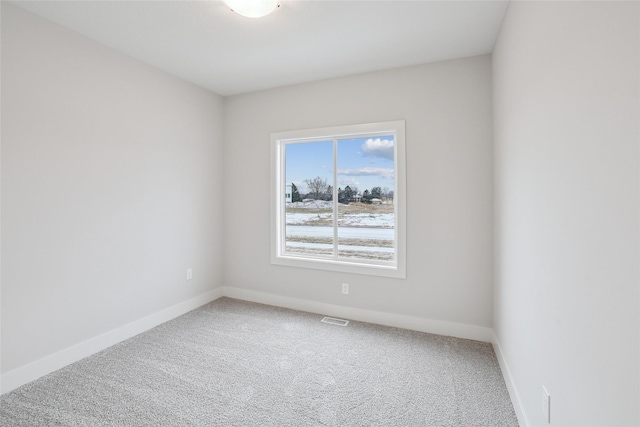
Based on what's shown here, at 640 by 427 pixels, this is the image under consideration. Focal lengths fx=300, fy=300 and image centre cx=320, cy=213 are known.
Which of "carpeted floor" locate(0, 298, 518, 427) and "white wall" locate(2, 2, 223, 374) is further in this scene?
"white wall" locate(2, 2, 223, 374)

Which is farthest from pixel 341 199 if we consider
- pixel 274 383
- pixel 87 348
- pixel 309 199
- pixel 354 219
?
pixel 87 348

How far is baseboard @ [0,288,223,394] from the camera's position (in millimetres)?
2062

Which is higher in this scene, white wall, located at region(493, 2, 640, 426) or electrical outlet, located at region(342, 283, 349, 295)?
white wall, located at region(493, 2, 640, 426)

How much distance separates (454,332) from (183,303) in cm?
287

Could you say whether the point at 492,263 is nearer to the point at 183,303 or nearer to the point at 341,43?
the point at 341,43

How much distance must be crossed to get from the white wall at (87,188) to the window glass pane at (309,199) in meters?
1.09

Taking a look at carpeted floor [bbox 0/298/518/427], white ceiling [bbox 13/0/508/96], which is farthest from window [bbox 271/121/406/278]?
carpeted floor [bbox 0/298/518/427]

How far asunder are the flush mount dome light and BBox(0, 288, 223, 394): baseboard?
A: 282 cm

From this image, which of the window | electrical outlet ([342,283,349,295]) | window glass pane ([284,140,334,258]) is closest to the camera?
the window

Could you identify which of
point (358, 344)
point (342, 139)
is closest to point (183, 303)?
point (358, 344)

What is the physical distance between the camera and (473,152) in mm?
2727

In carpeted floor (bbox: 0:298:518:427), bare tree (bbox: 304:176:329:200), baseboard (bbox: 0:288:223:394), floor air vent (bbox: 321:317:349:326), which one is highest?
bare tree (bbox: 304:176:329:200)

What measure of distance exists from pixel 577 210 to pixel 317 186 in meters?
2.70

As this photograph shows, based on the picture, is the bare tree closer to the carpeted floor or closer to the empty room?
the empty room
